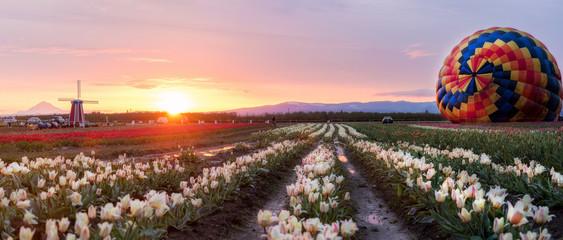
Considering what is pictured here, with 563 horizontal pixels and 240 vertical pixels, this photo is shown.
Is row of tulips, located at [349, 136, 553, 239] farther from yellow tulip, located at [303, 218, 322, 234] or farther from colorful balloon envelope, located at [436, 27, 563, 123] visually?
colorful balloon envelope, located at [436, 27, 563, 123]

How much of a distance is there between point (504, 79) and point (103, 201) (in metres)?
30.4

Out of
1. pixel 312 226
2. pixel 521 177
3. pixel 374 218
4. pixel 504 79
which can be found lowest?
pixel 374 218

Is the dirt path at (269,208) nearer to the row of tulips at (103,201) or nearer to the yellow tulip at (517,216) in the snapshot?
the row of tulips at (103,201)

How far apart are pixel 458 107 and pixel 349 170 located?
2260 cm

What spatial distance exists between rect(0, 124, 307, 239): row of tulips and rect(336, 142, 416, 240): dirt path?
252 centimetres

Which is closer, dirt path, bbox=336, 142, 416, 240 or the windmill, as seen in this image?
dirt path, bbox=336, 142, 416, 240

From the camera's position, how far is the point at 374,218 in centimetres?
677

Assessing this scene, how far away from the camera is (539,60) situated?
27422 mm

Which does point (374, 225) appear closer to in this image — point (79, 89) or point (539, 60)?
point (539, 60)

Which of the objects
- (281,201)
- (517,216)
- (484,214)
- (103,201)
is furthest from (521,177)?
(103,201)

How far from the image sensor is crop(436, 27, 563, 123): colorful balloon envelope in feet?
89.7

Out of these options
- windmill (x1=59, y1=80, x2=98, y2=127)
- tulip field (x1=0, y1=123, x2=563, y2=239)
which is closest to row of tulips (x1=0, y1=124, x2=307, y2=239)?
tulip field (x1=0, y1=123, x2=563, y2=239)

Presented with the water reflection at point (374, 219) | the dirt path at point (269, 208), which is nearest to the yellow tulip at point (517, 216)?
the water reflection at point (374, 219)

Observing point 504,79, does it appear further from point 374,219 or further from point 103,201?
point 103,201
